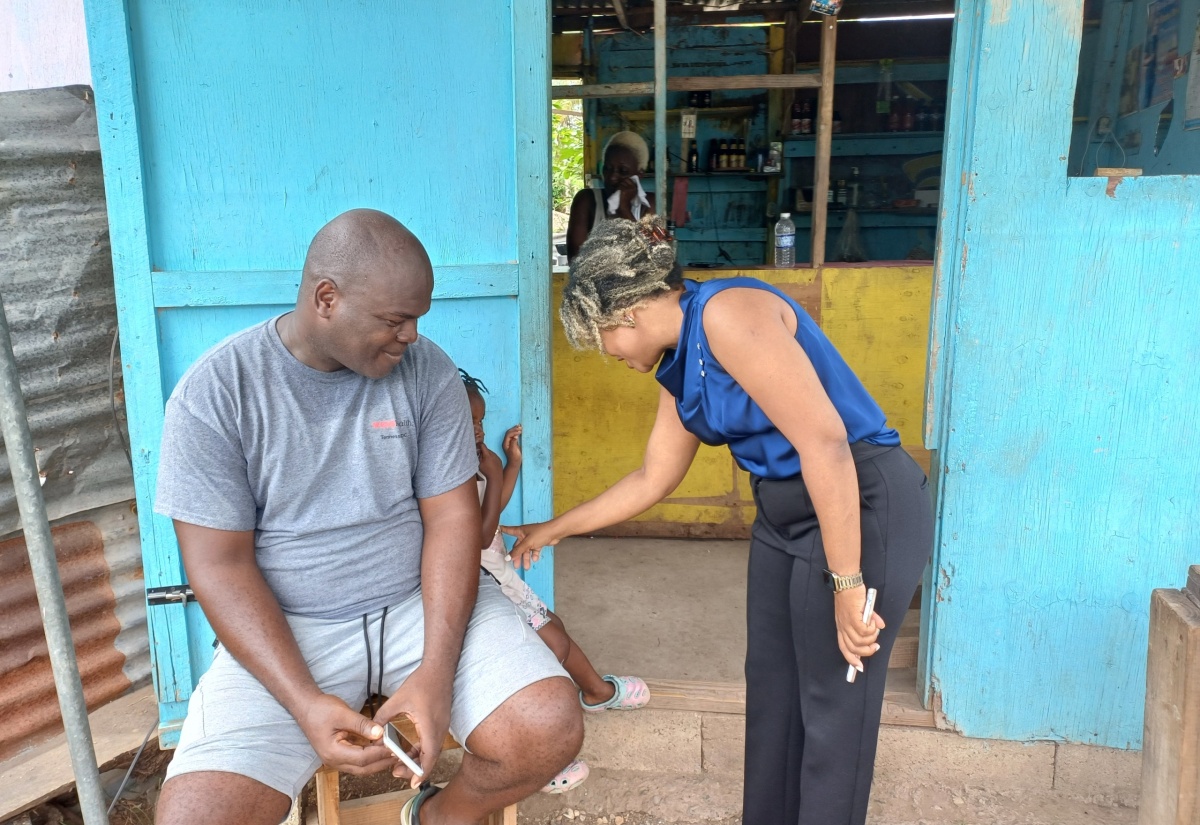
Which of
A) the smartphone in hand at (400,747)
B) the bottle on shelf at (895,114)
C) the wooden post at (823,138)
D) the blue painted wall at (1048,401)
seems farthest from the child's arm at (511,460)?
the bottle on shelf at (895,114)

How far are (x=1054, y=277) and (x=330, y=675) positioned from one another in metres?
2.06

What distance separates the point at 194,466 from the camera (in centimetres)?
176

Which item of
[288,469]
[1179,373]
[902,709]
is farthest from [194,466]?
[1179,373]

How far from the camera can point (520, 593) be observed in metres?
2.51

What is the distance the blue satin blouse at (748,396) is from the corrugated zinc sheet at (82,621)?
1950mm

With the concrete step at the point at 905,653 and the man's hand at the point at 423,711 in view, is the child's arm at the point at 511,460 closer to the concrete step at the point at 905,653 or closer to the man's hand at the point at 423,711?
the man's hand at the point at 423,711

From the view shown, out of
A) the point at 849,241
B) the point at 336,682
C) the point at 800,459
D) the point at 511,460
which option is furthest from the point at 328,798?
the point at 849,241

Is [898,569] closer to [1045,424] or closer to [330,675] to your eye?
[1045,424]

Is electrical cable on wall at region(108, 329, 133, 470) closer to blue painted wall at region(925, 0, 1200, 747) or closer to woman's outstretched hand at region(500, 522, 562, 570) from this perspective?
woman's outstretched hand at region(500, 522, 562, 570)

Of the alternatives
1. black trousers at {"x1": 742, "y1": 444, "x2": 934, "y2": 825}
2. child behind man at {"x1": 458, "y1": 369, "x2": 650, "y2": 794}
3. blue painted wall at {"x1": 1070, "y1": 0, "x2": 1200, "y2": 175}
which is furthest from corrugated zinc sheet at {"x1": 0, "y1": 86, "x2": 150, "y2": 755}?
blue painted wall at {"x1": 1070, "y1": 0, "x2": 1200, "y2": 175}

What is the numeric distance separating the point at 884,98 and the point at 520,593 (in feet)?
18.4

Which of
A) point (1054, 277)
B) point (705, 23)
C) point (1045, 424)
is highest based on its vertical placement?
point (705, 23)

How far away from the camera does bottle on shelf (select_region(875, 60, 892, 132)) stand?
6.57 metres

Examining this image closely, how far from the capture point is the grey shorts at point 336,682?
5.43 feet
